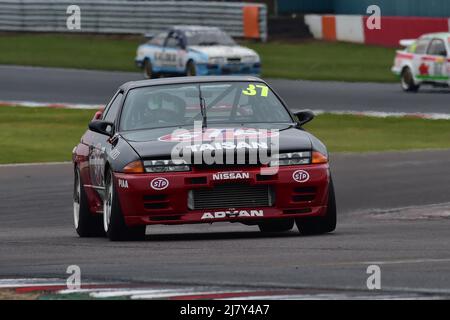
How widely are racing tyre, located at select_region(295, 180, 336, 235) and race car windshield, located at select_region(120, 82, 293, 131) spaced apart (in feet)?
2.99

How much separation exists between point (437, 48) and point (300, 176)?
2187 centimetres

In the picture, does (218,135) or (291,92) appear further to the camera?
(291,92)

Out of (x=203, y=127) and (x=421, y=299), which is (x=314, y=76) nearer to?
(x=203, y=127)

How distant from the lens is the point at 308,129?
994 inches

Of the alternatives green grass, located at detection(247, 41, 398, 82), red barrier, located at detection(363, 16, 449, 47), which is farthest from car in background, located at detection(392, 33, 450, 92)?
red barrier, located at detection(363, 16, 449, 47)

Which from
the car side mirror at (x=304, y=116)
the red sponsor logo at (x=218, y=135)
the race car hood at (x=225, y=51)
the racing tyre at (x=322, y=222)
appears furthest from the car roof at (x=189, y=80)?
the race car hood at (x=225, y=51)

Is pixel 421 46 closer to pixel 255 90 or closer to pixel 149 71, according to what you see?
pixel 149 71

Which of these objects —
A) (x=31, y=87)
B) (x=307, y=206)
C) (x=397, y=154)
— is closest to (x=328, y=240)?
(x=307, y=206)

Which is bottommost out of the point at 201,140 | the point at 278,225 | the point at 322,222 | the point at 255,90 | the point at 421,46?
the point at 421,46

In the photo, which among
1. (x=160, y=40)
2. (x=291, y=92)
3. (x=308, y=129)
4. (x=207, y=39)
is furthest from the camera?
(x=160, y=40)

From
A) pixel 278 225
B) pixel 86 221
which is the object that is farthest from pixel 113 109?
pixel 278 225

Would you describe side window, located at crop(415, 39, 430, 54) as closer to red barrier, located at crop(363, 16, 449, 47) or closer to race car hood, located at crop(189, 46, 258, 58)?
race car hood, located at crop(189, 46, 258, 58)

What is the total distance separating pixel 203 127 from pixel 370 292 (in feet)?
14.6

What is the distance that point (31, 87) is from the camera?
33844mm
